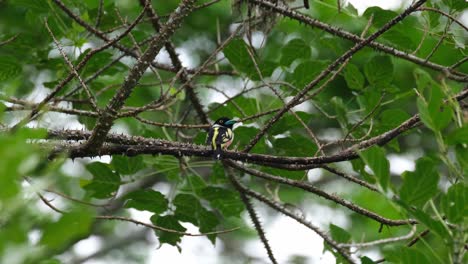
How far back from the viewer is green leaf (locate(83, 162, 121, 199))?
14.1 ft

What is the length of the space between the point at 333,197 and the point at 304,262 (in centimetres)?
768

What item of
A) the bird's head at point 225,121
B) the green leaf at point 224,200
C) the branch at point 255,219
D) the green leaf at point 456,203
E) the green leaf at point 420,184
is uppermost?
the bird's head at point 225,121

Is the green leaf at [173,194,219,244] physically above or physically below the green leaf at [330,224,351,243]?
above

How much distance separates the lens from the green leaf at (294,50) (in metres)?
4.57

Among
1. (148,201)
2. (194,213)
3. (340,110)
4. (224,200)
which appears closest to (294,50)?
(340,110)

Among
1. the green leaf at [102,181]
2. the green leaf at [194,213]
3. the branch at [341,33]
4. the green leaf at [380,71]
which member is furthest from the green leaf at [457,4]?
the green leaf at [102,181]

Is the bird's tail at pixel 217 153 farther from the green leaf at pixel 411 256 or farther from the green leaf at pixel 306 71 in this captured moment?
the green leaf at pixel 411 256

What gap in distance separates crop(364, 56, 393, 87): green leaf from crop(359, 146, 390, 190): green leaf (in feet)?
8.15

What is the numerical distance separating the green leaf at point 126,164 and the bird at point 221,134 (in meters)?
0.44

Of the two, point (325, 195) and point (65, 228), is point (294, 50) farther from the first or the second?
point (65, 228)

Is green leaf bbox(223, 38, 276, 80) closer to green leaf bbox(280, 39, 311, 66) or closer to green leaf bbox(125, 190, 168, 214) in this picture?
green leaf bbox(280, 39, 311, 66)

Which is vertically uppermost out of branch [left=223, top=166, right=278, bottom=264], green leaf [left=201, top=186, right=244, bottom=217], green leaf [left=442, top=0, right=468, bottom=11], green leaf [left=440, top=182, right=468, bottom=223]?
green leaf [left=442, top=0, right=468, bottom=11]

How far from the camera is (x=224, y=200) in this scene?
15.4 feet

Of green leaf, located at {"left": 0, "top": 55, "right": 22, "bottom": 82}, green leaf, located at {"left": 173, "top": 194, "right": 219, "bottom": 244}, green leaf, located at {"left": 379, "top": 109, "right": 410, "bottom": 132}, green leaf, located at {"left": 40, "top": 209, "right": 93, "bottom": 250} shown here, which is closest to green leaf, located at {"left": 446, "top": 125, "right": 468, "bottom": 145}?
green leaf, located at {"left": 40, "top": 209, "right": 93, "bottom": 250}
